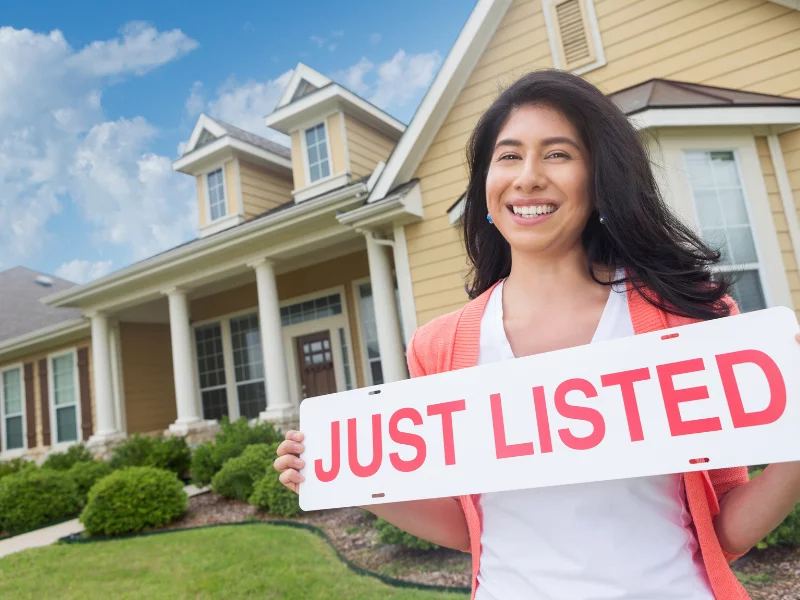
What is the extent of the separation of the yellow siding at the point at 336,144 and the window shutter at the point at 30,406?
11.6 metres

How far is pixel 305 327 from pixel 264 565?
787 centimetres

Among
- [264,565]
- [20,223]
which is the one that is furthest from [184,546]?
[20,223]

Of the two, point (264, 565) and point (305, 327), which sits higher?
point (305, 327)

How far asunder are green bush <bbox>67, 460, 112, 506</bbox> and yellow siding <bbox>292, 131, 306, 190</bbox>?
6.24 m

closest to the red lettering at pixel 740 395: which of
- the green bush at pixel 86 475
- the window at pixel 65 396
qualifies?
the green bush at pixel 86 475

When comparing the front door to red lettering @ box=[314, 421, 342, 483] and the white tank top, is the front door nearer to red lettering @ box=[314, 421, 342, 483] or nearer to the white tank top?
red lettering @ box=[314, 421, 342, 483]

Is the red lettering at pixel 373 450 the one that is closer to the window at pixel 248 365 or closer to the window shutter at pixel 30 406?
the window at pixel 248 365

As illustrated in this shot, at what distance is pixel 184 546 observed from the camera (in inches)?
225

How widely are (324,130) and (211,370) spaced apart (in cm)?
651

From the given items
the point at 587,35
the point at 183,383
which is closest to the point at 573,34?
the point at 587,35

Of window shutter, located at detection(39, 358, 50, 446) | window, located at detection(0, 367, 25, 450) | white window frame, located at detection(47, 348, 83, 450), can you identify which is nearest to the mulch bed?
white window frame, located at detection(47, 348, 83, 450)

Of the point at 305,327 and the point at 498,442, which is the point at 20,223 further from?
the point at 498,442

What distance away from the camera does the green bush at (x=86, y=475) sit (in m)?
9.26

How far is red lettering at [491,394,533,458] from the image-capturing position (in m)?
1.22
